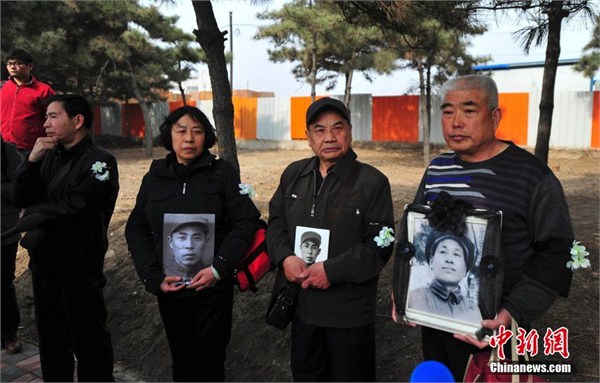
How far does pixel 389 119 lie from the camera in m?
17.9

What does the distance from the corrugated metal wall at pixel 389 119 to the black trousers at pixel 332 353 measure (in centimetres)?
1292

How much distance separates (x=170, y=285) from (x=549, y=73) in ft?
12.0

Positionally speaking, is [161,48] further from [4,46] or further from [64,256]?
[64,256]

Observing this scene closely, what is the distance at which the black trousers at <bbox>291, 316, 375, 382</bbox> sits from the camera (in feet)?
6.75

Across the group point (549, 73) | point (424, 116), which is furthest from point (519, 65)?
point (549, 73)

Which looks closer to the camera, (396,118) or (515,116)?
(515,116)

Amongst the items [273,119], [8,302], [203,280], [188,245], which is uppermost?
[273,119]

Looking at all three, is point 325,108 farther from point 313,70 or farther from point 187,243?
point 313,70

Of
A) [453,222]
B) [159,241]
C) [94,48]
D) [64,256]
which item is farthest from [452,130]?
[94,48]

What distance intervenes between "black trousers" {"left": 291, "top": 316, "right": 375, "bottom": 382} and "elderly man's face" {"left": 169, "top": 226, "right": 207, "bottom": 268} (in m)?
0.55

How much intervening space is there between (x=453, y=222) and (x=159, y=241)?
138 centimetres

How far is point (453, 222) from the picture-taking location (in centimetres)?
165

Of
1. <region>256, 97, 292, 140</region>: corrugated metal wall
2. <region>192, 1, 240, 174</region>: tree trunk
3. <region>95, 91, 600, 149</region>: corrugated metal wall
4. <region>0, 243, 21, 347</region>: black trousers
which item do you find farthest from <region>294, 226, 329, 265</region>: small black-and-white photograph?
<region>256, 97, 292, 140</region>: corrugated metal wall

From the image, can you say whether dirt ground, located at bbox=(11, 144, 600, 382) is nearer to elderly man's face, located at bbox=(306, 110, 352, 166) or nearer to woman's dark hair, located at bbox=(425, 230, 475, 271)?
woman's dark hair, located at bbox=(425, 230, 475, 271)
